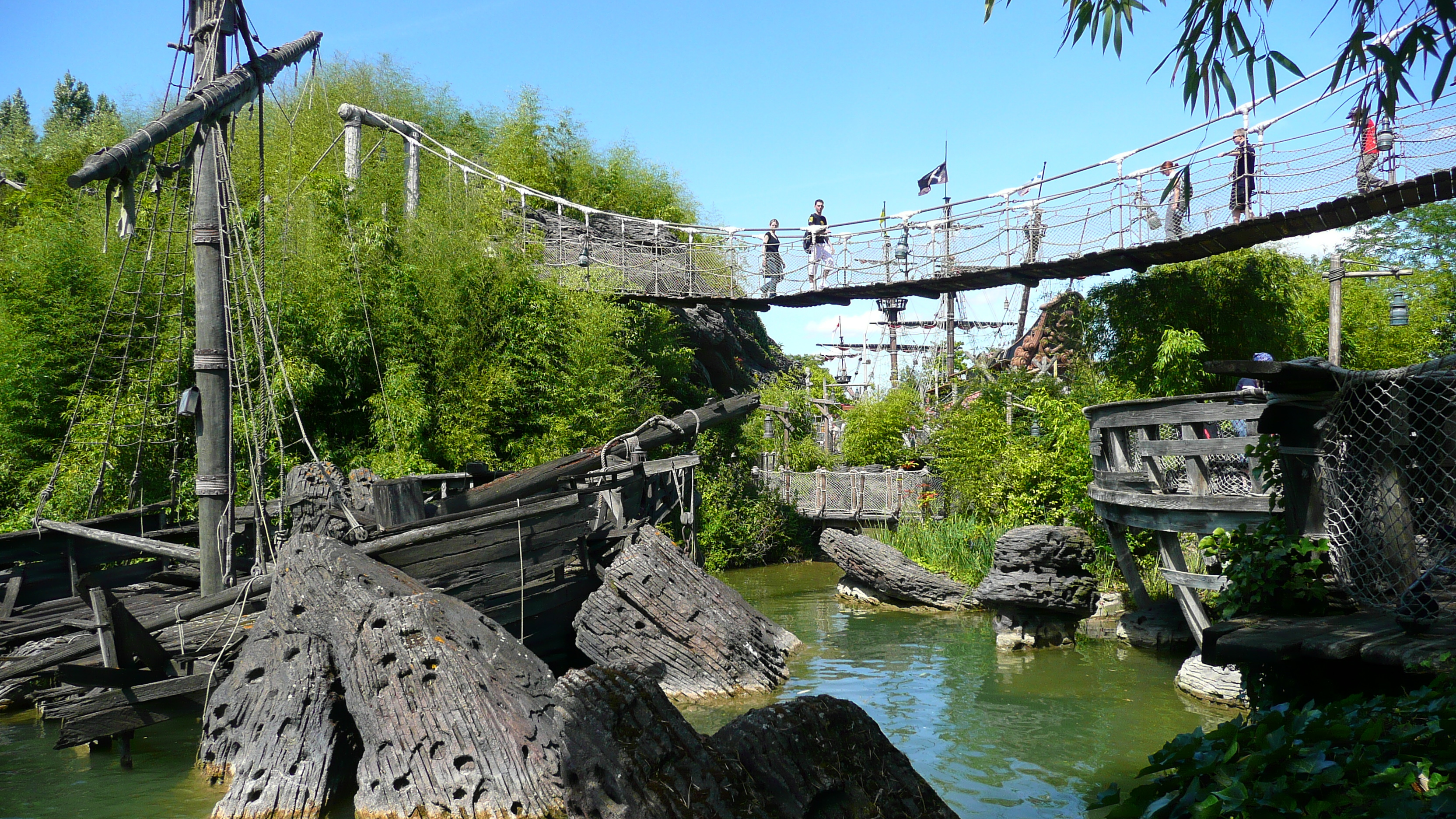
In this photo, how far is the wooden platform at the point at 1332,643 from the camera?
2.84m

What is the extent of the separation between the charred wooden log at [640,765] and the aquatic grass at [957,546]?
33.5 ft

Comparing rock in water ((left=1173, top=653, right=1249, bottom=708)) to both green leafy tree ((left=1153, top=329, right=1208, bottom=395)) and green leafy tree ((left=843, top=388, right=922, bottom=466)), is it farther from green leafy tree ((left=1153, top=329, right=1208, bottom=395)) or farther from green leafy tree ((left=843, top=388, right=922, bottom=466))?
green leafy tree ((left=843, top=388, right=922, bottom=466))

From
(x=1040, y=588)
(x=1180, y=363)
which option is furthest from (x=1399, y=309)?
(x=1040, y=588)

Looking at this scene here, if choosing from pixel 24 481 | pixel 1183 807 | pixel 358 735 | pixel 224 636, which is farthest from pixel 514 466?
pixel 1183 807

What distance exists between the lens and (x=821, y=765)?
2.81 metres

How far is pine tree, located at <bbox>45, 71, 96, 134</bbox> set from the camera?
2866cm

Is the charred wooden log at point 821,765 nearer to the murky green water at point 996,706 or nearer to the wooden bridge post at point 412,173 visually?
the murky green water at point 996,706

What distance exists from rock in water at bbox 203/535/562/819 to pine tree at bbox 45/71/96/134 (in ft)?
89.4

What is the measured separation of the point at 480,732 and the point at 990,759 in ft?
11.3

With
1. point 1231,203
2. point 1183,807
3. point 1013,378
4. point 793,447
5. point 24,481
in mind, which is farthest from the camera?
point 793,447

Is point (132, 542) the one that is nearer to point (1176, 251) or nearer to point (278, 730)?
point (278, 730)

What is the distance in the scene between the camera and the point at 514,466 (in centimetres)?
1420

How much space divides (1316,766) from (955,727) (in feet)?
17.2

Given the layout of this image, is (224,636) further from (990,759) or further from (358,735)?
(990,759)
